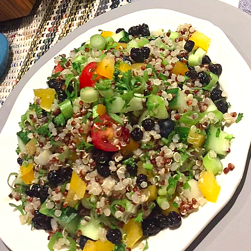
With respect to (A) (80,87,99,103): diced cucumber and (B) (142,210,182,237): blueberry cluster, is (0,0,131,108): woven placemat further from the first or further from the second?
(B) (142,210,182,237): blueberry cluster

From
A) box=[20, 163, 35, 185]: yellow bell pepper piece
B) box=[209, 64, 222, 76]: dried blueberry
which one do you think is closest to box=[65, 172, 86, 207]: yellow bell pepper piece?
box=[20, 163, 35, 185]: yellow bell pepper piece

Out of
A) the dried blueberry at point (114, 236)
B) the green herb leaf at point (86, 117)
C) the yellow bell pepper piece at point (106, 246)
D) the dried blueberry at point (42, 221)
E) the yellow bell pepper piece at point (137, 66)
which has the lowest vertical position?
the dried blueberry at point (42, 221)

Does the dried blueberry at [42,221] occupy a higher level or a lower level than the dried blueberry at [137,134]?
lower

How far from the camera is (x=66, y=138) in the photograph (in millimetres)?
1183

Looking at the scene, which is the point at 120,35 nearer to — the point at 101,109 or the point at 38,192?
the point at 101,109

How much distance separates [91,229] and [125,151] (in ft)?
0.84

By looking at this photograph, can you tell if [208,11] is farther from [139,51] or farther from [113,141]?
[113,141]

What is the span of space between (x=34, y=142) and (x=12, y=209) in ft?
0.85

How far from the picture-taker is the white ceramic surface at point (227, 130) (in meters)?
1.01

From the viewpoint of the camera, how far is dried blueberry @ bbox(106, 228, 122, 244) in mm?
1055

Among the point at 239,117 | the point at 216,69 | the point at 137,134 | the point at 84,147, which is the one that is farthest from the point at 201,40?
the point at 84,147

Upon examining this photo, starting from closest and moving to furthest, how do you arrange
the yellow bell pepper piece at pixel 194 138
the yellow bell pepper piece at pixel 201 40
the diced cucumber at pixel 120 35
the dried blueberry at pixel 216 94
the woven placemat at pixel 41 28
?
the yellow bell pepper piece at pixel 194 138 → the dried blueberry at pixel 216 94 → the yellow bell pepper piece at pixel 201 40 → the diced cucumber at pixel 120 35 → the woven placemat at pixel 41 28

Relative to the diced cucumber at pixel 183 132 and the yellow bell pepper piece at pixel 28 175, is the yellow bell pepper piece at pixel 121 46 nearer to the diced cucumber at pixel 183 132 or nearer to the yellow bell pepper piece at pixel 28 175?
the diced cucumber at pixel 183 132

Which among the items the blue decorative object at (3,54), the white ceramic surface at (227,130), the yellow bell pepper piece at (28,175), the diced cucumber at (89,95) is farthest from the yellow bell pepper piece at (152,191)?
the blue decorative object at (3,54)
